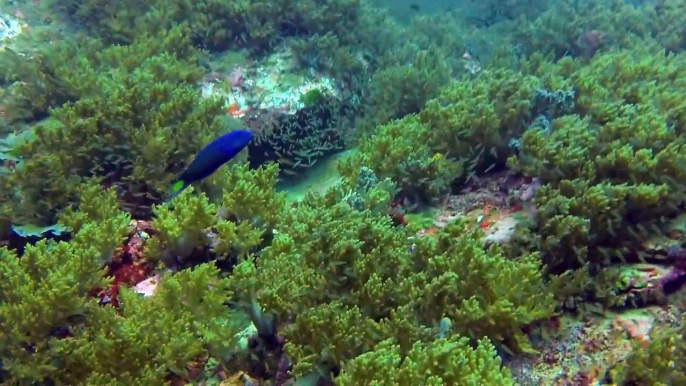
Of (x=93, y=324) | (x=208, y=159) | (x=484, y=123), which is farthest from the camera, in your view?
(x=484, y=123)

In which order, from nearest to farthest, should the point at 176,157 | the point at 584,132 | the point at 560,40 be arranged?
the point at 584,132
the point at 176,157
the point at 560,40

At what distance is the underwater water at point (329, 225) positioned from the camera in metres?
3.04

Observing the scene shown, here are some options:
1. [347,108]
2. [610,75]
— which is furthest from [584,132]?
[347,108]

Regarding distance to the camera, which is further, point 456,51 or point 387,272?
point 456,51

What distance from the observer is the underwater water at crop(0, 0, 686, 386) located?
304cm

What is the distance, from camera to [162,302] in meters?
3.35

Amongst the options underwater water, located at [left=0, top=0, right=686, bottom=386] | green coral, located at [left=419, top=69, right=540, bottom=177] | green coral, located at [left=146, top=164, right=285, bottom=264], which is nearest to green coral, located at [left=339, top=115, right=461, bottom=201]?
underwater water, located at [left=0, top=0, right=686, bottom=386]

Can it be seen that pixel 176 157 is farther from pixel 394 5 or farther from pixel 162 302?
pixel 394 5

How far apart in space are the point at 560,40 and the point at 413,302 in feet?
28.5

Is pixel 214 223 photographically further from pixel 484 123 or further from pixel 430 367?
pixel 484 123

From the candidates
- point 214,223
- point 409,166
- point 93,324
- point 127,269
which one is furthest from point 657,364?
point 127,269

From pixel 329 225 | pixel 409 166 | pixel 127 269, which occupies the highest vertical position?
pixel 329 225

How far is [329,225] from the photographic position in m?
3.61

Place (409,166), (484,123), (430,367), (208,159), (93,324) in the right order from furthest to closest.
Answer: (484,123), (409,166), (208,159), (93,324), (430,367)
